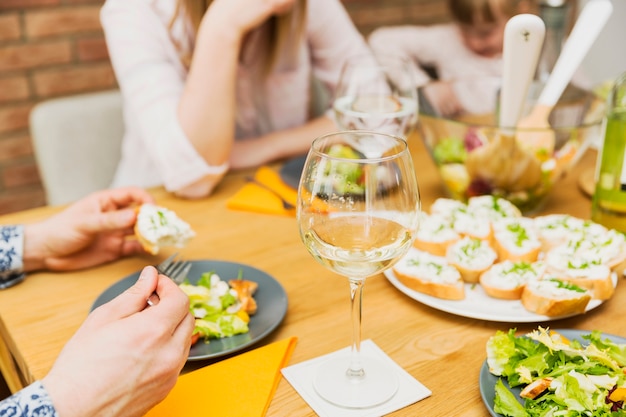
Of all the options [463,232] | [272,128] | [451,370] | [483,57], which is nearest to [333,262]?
[451,370]

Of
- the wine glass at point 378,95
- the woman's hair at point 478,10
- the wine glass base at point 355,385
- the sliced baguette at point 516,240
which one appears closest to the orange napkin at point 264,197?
the wine glass at point 378,95

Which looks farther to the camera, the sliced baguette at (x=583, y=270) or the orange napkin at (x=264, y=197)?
the orange napkin at (x=264, y=197)

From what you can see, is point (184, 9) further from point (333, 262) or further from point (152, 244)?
point (333, 262)

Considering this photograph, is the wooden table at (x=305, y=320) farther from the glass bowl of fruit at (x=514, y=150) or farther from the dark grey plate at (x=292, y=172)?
the glass bowl of fruit at (x=514, y=150)

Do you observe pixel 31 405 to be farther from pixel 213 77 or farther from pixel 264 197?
pixel 213 77

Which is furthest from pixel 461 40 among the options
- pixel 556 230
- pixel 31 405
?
pixel 31 405

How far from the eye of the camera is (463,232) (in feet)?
3.44

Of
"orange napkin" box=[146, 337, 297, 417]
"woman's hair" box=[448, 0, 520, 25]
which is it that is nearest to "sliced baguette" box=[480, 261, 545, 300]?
"orange napkin" box=[146, 337, 297, 417]

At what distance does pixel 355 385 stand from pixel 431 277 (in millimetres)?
228

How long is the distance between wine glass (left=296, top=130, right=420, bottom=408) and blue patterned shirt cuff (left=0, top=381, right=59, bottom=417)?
0.29m

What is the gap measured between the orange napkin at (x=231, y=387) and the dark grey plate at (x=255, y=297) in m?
0.02

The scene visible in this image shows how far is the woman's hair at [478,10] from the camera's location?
2.58m

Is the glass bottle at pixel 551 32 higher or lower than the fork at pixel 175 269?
higher

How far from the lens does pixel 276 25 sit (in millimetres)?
1717
